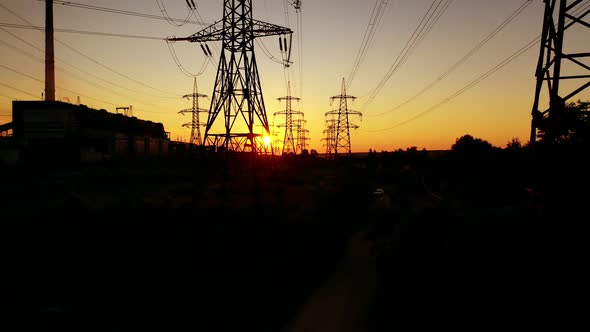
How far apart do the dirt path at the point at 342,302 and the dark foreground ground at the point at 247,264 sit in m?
0.36

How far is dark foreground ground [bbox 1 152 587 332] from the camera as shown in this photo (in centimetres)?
1093

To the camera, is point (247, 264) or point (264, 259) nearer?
point (247, 264)

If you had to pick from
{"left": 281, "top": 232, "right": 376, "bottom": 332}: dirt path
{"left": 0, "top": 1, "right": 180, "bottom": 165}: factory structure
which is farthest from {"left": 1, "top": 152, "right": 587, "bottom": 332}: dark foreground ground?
{"left": 0, "top": 1, "right": 180, "bottom": 165}: factory structure

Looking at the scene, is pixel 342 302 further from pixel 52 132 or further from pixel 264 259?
pixel 52 132

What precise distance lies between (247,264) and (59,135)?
37782 mm

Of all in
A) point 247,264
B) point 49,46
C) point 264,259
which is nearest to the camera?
point 247,264

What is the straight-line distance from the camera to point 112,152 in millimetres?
51906

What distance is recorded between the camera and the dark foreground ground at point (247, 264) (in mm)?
10930

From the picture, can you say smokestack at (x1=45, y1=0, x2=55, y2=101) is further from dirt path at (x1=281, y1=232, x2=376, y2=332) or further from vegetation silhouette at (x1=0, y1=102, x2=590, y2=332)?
dirt path at (x1=281, y1=232, x2=376, y2=332)

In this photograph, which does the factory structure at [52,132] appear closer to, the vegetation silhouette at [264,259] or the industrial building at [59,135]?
the industrial building at [59,135]

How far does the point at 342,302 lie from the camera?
62.9ft

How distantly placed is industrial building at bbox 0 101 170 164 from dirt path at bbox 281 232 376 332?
2995cm

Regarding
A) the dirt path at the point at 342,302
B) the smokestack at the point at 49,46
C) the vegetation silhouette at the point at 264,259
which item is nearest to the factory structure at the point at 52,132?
the smokestack at the point at 49,46

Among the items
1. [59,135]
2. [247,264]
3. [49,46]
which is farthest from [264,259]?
[49,46]
